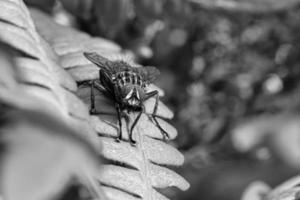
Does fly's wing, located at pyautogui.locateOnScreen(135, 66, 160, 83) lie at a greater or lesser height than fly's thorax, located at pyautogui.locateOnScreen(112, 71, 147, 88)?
greater

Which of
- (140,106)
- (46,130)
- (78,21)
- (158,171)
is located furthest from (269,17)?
(46,130)

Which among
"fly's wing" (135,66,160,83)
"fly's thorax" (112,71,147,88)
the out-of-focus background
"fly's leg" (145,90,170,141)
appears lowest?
"fly's leg" (145,90,170,141)

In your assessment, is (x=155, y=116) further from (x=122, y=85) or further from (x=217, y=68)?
(x=217, y=68)

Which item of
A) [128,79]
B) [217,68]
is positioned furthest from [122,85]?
[217,68]

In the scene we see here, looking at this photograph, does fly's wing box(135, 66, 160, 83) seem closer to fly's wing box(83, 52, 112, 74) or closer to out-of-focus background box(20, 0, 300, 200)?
fly's wing box(83, 52, 112, 74)

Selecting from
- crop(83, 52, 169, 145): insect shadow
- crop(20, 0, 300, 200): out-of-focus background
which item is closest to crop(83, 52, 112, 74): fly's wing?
crop(83, 52, 169, 145): insect shadow

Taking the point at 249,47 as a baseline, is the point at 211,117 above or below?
below

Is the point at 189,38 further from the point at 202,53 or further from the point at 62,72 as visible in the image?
the point at 62,72
